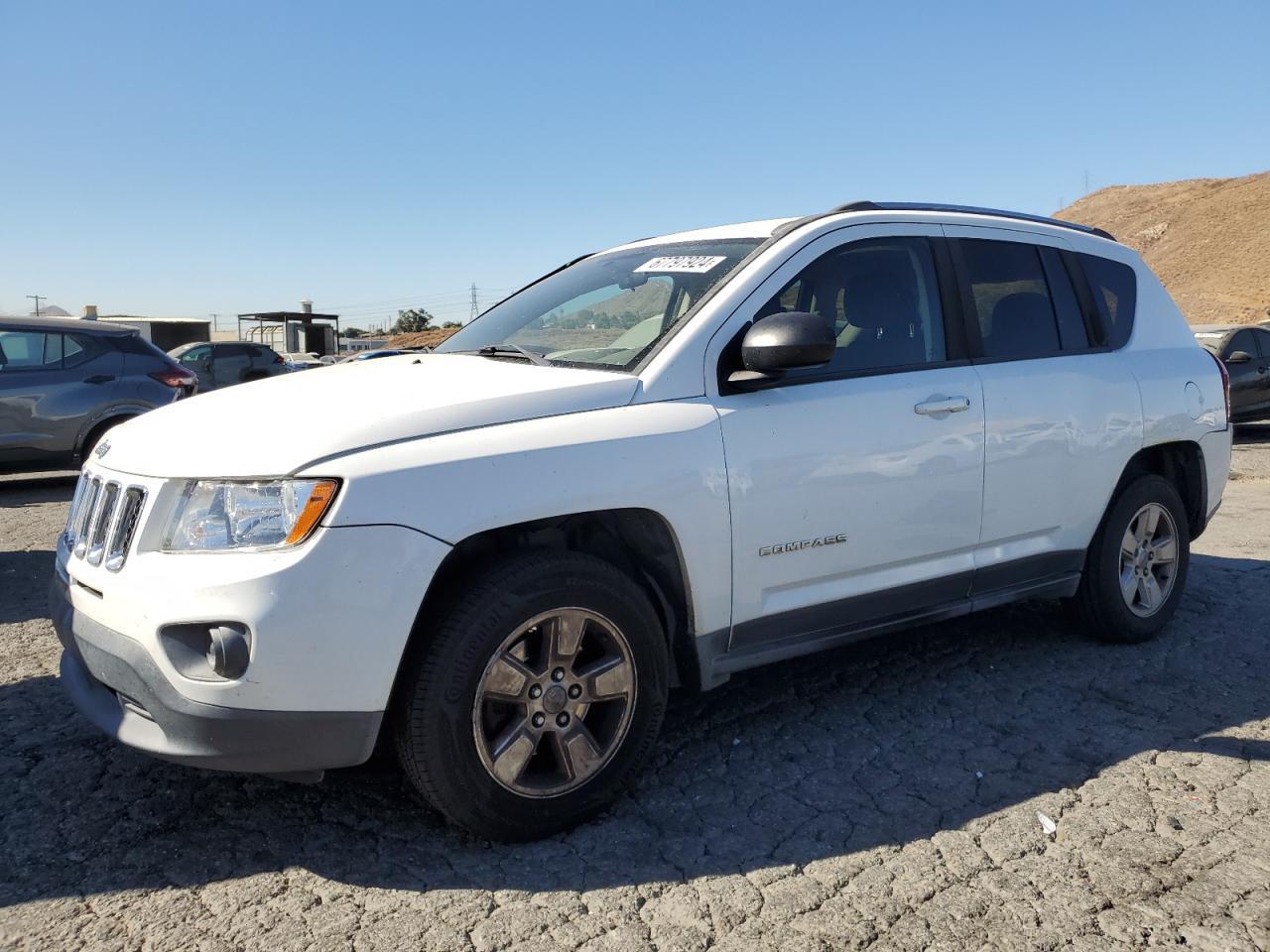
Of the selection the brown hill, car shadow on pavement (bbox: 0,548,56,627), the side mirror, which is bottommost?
car shadow on pavement (bbox: 0,548,56,627)

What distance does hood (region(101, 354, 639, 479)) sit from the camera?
8.94 ft

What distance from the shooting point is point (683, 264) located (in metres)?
3.87

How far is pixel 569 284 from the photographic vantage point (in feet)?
14.1

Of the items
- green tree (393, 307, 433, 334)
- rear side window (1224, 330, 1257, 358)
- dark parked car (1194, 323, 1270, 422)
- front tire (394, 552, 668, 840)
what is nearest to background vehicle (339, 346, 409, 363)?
front tire (394, 552, 668, 840)

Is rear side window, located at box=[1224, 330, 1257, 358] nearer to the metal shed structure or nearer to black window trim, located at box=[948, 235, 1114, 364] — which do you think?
black window trim, located at box=[948, 235, 1114, 364]

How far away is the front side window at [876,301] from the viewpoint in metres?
3.75

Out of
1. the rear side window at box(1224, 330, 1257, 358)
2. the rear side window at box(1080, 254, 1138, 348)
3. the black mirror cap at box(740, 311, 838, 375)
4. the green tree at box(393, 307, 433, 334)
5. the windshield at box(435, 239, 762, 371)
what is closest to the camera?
the black mirror cap at box(740, 311, 838, 375)

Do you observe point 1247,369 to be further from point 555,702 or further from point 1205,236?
point 1205,236

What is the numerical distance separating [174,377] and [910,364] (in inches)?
351

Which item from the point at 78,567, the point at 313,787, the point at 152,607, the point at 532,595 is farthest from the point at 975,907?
the point at 78,567

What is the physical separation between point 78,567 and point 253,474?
814 mm

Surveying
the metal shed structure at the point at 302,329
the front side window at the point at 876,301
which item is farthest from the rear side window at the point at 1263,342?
the metal shed structure at the point at 302,329

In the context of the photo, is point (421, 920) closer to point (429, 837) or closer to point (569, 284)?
point (429, 837)

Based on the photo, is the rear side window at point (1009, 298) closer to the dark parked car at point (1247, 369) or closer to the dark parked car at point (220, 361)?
the dark parked car at point (1247, 369)
